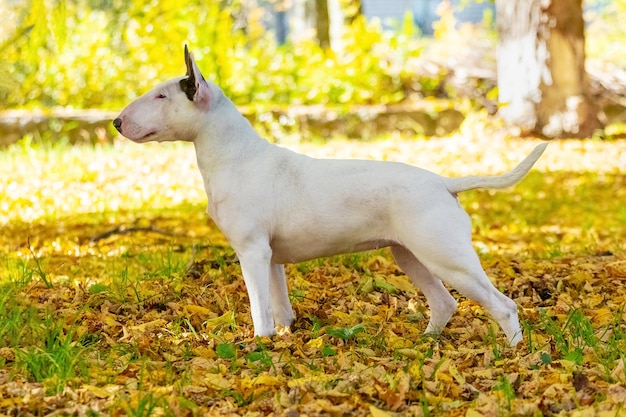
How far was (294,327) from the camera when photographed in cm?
414

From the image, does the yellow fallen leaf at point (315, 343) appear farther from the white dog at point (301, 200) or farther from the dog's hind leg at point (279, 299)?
the dog's hind leg at point (279, 299)

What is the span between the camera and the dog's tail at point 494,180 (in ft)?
11.9

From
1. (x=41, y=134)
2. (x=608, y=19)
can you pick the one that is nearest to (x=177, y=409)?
(x=41, y=134)

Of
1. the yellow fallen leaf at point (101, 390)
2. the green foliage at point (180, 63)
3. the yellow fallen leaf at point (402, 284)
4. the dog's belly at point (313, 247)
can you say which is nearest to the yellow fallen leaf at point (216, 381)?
the yellow fallen leaf at point (101, 390)

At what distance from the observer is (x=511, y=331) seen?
3.78 meters

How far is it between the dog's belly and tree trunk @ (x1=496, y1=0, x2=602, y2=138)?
7390 mm

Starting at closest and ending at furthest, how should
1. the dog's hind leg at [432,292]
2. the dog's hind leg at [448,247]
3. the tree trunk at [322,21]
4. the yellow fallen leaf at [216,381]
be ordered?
the yellow fallen leaf at [216,381], the dog's hind leg at [448,247], the dog's hind leg at [432,292], the tree trunk at [322,21]

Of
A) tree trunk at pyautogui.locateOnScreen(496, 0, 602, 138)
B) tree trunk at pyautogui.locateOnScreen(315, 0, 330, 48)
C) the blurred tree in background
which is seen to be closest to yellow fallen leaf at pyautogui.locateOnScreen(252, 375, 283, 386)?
tree trunk at pyautogui.locateOnScreen(496, 0, 602, 138)

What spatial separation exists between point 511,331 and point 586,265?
164 cm

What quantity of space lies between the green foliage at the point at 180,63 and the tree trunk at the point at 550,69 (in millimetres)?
2185

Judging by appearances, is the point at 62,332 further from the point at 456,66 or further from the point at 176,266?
the point at 456,66

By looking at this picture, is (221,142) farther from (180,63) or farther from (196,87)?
(180,63)

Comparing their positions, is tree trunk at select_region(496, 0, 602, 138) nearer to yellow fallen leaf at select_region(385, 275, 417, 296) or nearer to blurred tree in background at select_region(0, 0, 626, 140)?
blurred tree in background at select_region(0, 0, 626, 140)

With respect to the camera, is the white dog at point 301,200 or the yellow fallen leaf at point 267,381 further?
the white dog at point 301,200
